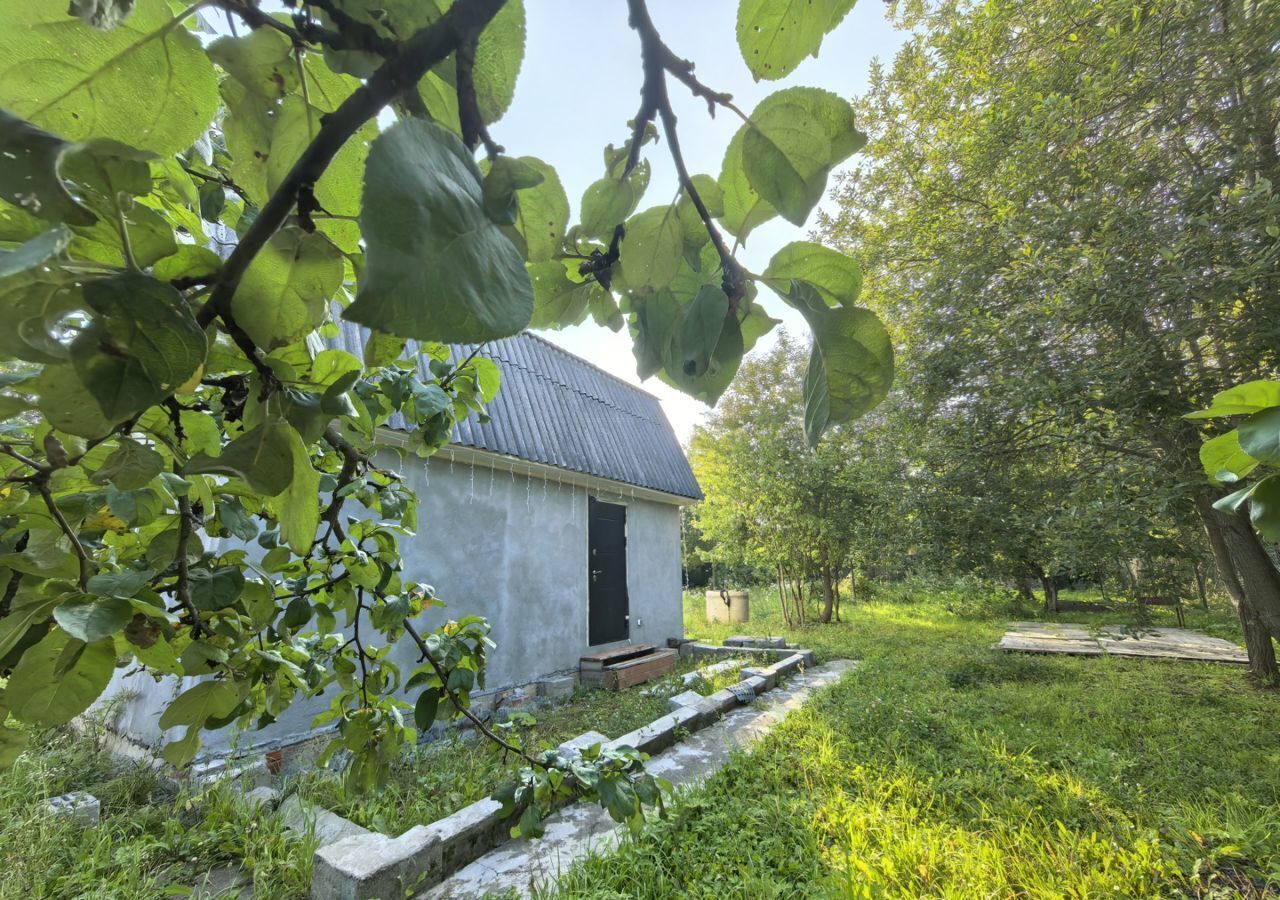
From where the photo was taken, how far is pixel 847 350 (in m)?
0.45

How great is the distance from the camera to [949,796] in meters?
3.10

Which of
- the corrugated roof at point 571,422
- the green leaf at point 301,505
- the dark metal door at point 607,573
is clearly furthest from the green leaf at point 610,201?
the dark metal door at point 607,573

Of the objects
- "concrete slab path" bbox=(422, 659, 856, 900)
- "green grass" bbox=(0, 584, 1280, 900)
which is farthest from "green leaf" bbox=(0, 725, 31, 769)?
"concrete slab path" bbox=(422, 659, 856, 900)

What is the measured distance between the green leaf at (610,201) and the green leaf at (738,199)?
0.29 ft

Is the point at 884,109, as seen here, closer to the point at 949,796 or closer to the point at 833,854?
the point at 949,796

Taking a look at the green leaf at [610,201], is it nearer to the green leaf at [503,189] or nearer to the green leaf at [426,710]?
the green leaf at [503,189]

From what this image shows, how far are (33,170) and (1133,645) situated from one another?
36.0ft

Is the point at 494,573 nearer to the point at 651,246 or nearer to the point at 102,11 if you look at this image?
the point at 651,246

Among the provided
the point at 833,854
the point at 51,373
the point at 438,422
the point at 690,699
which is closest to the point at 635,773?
the point at 438,422

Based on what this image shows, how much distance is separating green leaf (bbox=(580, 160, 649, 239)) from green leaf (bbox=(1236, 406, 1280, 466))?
61cm

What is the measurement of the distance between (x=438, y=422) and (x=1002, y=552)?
684 cm

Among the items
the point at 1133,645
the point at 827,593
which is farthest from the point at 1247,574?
the point at 827,593

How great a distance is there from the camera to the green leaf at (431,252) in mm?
209

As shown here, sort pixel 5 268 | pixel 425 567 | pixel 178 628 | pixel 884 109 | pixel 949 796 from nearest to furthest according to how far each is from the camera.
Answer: pixel 5 268 < pixel 178 628 < pixel 949 796 < pixel 425 567 < pixel 884 109
